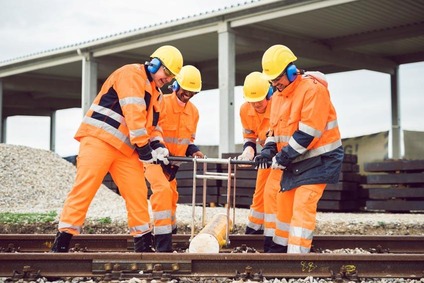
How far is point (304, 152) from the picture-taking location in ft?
18.8

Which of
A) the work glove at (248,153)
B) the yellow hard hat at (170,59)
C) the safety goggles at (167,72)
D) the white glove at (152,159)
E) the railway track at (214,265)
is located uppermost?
the yellow hard hat at (170,59)

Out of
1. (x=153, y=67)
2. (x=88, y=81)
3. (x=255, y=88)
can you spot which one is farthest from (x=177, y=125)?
(x=88, y=81)

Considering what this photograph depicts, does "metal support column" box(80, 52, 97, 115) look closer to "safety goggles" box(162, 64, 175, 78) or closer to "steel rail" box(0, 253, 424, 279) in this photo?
"safety goggles" box(162, 64, 175, 78)

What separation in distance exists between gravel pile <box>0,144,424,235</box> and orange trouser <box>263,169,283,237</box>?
3458 mm

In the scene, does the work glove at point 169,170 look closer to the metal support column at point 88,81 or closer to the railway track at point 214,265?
the railway track at point 214,265

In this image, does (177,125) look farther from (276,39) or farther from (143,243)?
(276,39)

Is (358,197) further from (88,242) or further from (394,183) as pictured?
(88,242)

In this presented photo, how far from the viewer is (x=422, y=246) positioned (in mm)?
7039

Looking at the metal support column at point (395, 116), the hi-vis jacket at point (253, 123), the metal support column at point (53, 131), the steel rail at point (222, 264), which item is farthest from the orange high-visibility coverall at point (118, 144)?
the metal support column at point (53, 131)

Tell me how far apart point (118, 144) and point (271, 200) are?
2.06 meters

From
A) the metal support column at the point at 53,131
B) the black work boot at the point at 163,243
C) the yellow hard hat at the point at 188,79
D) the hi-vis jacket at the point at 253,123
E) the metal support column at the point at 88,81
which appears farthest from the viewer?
the metal support column at the point at 53,131

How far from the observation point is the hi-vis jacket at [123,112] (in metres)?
5.70

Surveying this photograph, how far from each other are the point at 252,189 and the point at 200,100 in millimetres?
14987

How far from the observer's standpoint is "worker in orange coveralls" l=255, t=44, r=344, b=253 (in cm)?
553
